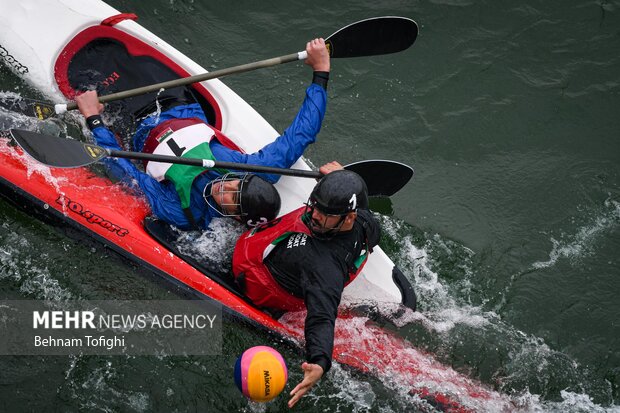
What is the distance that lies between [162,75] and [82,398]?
9.02 ft

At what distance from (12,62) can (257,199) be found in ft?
8.97

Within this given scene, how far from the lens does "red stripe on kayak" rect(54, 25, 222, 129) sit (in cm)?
584

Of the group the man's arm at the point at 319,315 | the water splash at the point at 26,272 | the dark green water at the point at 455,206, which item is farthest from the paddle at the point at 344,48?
the man's arm at the point at 319,315

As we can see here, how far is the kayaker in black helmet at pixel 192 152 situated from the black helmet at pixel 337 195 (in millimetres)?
890

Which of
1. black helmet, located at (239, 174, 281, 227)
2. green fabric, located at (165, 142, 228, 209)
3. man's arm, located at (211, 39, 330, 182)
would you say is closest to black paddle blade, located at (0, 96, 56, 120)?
green fabric, located at (165, 142, 228, 209)

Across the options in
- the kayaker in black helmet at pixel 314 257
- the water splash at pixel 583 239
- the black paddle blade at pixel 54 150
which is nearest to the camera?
the kayaker in black helmet at pixel 314 257

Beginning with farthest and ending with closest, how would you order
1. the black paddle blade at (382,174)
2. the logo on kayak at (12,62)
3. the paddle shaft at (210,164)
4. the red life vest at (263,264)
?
1. the logo on kayak at (12,62)
2. the black paddle blade at (382,174)
3. the paddle shaft at (210,164)
4. the red life vest at (263,264)

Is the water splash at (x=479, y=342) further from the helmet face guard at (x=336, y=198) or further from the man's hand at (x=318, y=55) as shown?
the man's hand at (x=318, y=55)

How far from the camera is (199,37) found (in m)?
7.07

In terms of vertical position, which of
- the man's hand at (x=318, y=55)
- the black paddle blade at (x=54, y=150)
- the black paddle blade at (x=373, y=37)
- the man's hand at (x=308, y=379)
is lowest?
the man's hand at (x=308, y=379)

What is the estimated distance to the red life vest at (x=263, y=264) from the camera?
4.52 meters

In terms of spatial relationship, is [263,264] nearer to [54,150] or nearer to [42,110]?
[54,150]

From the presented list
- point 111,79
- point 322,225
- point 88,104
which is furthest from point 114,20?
point 322,225

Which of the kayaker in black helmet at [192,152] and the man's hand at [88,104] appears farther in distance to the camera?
the man's hand at [88,104]
